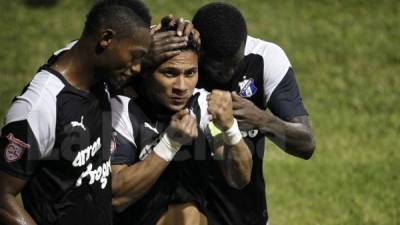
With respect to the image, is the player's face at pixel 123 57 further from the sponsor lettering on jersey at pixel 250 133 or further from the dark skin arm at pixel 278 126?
the sponsor lettering on jersey at pixel 250 133

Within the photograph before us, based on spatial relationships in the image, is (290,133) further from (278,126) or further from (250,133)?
(250,133)

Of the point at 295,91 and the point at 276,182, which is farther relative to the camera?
the point at 276,182

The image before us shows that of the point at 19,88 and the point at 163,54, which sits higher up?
the point at 163,54

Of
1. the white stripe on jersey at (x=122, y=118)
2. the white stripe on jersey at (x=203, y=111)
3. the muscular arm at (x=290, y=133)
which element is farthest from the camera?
the muscular arm at (x=290, y=133)

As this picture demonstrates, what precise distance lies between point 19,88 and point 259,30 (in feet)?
13.3

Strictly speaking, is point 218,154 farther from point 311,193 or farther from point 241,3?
point 241,3

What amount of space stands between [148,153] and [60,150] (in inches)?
31.6

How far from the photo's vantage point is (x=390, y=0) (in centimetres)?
1620

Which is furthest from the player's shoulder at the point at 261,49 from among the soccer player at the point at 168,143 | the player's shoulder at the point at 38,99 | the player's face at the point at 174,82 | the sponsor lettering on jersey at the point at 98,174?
the player's shoulder at the point at 38,99

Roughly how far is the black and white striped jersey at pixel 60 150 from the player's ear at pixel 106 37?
0.33 metres

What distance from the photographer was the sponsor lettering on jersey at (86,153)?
18.7 feet

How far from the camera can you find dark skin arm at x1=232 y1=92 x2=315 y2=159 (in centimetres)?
648

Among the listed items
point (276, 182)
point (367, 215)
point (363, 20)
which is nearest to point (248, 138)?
point (367, 215)

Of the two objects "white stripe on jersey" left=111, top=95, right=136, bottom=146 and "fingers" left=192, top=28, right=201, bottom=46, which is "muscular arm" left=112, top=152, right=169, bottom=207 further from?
"fingers" left=192, top=28, right=201, bottom=46
